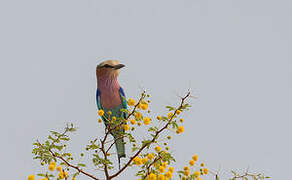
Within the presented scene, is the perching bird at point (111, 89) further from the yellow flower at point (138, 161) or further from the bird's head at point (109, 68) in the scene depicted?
the yellow flower at point (138, 161)

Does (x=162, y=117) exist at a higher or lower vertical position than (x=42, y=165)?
higher

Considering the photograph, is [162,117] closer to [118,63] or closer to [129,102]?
[129,102]

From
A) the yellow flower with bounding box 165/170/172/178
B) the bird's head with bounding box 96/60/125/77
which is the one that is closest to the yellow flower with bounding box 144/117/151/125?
the yellow flower with bounding box 165/170/172/178

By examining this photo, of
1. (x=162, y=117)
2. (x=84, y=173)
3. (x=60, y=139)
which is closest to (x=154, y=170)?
(x=162, y=117)

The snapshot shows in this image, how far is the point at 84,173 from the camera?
353 centimetres

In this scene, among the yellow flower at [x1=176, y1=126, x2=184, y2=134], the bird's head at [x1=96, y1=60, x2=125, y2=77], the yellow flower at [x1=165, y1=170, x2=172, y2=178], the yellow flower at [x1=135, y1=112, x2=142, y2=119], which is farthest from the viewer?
the bird's head at [x1=96, y1=60, x2=125, y2=77]

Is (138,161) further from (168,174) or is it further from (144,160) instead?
(168,174)

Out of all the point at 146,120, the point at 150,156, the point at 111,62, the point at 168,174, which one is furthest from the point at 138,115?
the point at 111,62

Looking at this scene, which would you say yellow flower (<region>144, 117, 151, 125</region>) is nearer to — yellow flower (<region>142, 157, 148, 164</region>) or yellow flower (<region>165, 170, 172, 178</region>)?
yellow flower (<region>142, 157, 148, 164</region>)

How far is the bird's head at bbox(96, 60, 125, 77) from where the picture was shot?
13.1ft

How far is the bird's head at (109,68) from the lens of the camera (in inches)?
158

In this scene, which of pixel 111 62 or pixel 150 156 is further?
pixel 111 62

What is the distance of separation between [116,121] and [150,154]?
55cm

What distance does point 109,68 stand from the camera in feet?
13.1
